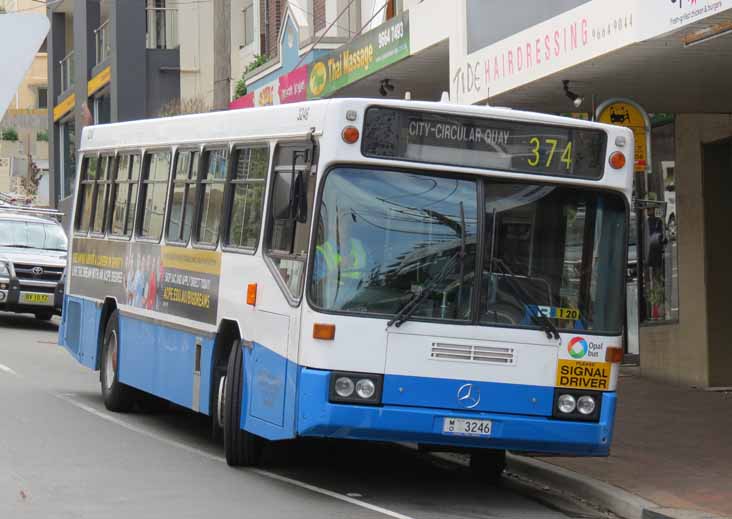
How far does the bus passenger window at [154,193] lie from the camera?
13406 mm

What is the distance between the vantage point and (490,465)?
1158cm

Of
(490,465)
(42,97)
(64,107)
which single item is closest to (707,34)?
(490,465)

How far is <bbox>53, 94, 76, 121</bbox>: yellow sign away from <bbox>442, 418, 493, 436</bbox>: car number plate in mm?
37328

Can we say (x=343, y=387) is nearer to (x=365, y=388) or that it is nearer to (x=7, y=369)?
(x=365, y=388)

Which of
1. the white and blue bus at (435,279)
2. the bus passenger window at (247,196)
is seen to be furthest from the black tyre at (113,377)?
the white and blue bus at (435,279)

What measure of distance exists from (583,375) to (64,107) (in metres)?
39.6

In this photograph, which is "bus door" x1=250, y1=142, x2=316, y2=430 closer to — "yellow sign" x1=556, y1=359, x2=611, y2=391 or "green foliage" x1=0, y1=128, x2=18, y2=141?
"yellow sign" x1=556, y1=359, x2=611, y2=391

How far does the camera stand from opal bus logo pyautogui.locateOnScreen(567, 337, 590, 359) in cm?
1011

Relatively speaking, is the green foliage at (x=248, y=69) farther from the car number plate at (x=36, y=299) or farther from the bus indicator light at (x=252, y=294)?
the bus indicator light at (x=252, y=294)

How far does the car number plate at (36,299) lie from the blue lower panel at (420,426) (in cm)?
1549

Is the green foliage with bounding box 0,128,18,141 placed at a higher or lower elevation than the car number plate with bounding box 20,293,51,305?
higher

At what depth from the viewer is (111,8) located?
→ 131 ft

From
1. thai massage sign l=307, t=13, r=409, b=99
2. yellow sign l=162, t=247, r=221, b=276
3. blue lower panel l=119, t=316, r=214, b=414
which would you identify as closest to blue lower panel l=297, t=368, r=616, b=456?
blue lower panel l=119, t=316, r=214, b=414

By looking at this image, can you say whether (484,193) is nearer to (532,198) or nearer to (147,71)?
(532,198)
